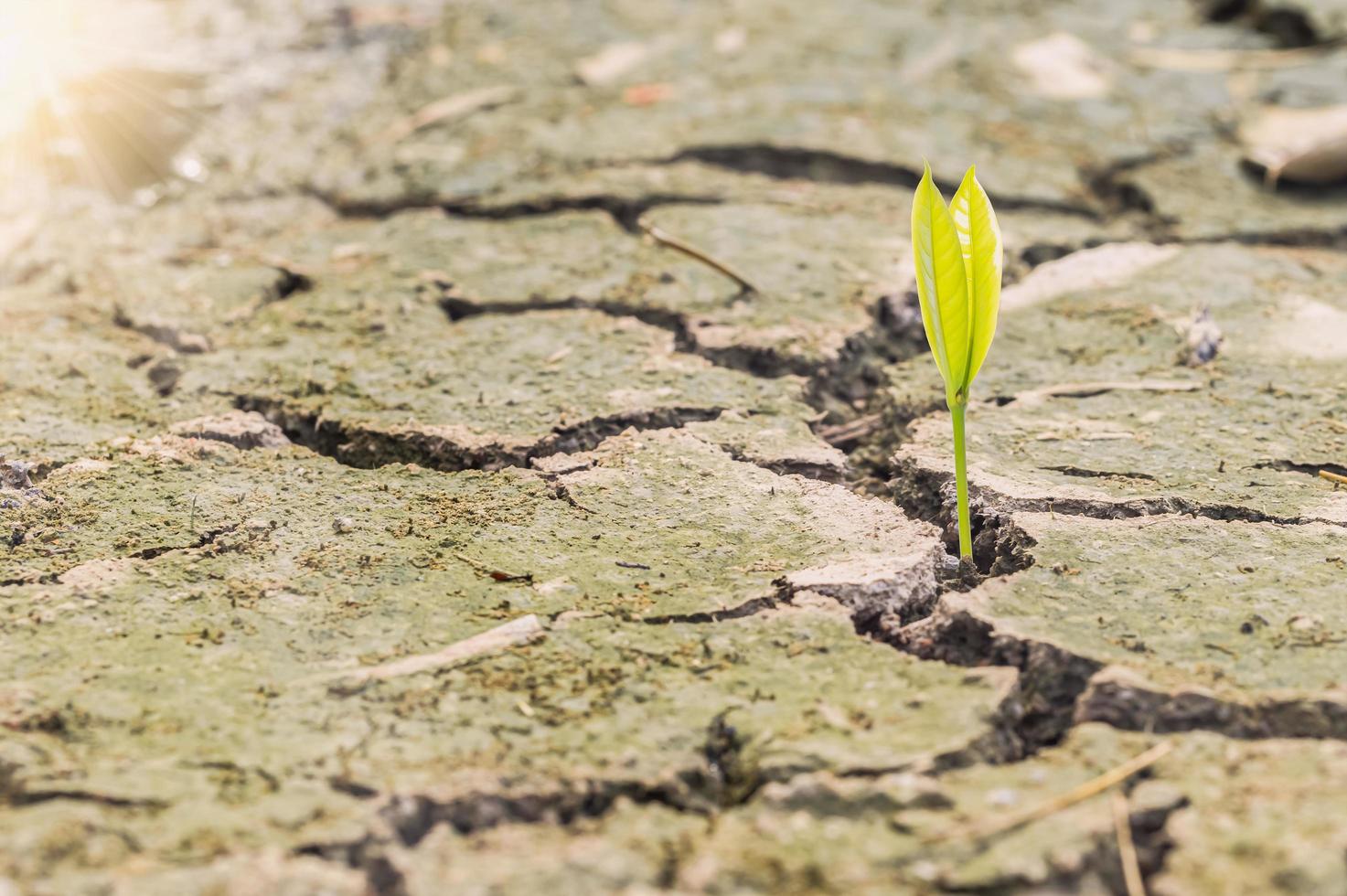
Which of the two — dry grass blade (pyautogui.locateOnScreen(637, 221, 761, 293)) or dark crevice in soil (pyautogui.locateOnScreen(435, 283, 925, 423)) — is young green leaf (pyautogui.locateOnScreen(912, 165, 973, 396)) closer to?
dark crevice in soil (pyautogui.locateOnScreen(435, 283, 925, 423))

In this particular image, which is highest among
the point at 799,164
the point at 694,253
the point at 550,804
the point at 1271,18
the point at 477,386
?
the point at 1271,18

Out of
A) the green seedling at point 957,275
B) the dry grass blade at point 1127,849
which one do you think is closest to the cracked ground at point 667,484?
the dry grass blade at point 1127,849

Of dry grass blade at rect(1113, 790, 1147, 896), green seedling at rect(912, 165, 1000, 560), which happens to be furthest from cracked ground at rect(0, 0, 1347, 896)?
green seedling at rect(912, 165, 1000, 560)

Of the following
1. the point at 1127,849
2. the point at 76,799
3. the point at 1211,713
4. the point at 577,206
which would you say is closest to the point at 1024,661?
the point at 1211,713

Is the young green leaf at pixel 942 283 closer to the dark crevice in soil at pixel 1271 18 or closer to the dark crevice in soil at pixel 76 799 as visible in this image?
the dark crevice in soil at pixel 76 799

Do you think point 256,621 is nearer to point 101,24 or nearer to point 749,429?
point 749,429

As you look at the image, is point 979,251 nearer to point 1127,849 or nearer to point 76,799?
point 1127,849
